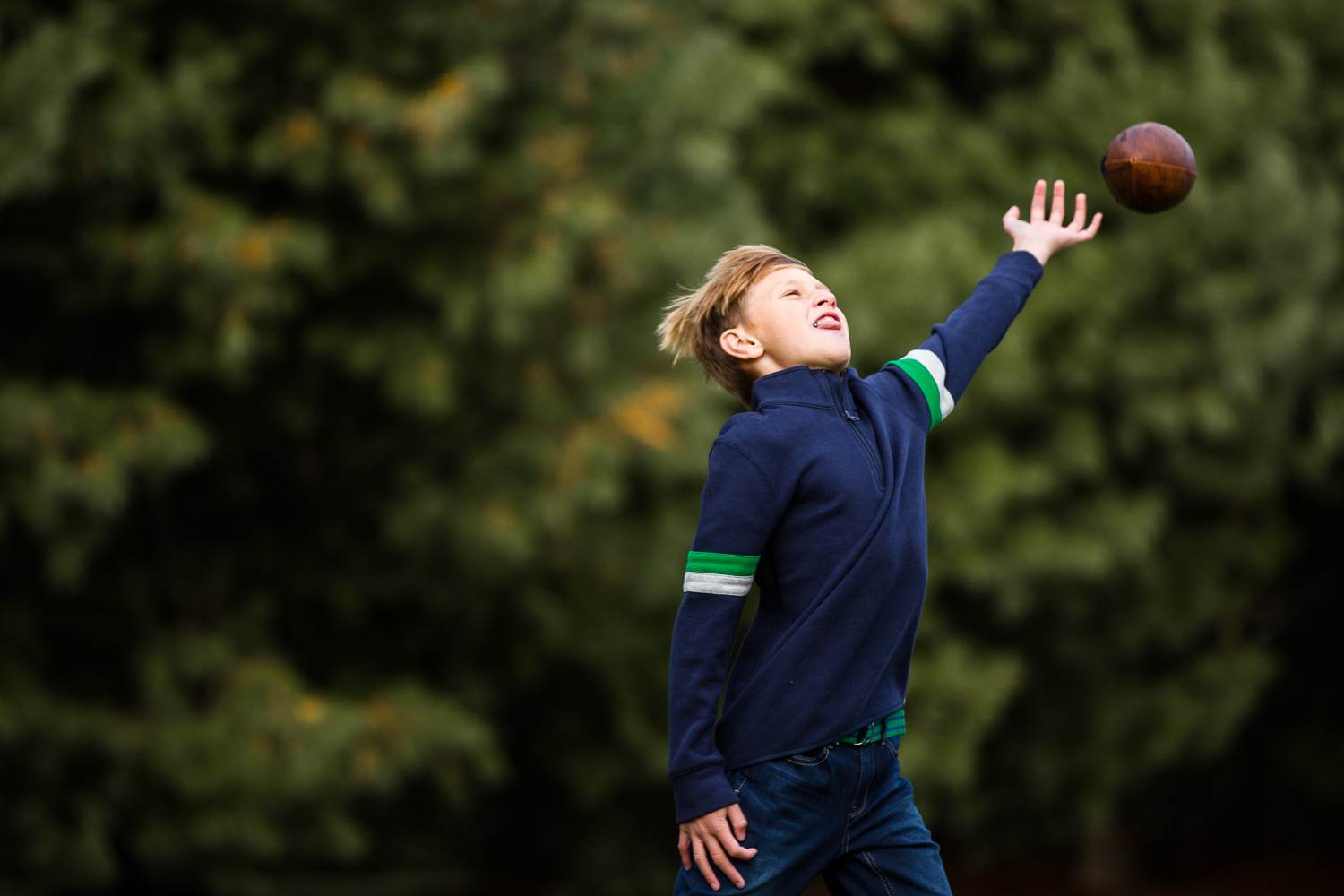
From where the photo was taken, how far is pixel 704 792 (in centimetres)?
198

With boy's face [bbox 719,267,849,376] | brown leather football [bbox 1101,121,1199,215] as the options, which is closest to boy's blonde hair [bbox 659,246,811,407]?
boy's face [bbox 719,267,849,376]

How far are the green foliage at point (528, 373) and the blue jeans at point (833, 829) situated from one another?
3646 millimetres

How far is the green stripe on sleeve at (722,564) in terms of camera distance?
6.58ft

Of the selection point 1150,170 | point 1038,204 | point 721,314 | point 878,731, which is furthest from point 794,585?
point 1150,170

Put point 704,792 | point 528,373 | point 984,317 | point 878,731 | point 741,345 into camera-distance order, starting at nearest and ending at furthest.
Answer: point 704,792 → point 878,731 → point 741,345 → point 984,317 → point 528,373

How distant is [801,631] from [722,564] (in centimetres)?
17

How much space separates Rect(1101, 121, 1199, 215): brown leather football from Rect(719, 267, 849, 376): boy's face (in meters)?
0.67

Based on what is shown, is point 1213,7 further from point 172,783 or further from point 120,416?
point 172,783

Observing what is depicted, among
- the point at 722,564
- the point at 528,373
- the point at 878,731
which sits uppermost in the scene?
the point at 528,373

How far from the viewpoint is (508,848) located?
356 inches

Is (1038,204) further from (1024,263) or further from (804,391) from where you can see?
(804,391)

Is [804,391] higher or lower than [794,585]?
higher

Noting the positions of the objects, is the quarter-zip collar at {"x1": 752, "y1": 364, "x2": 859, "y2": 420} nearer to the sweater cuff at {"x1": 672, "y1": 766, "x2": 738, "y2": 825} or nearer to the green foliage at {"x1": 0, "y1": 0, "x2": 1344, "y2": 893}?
the sweater cuff at {"x1": 672, "y1": 766, "x2": 738, "y2": 825}

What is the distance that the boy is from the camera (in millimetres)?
2008
